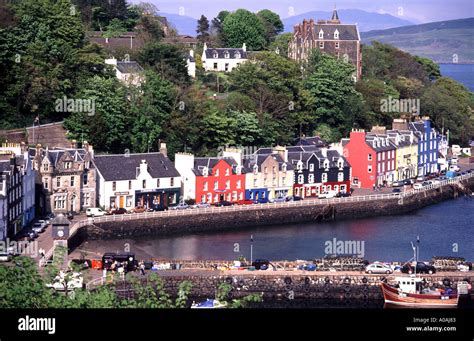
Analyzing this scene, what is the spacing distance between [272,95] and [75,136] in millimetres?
7579

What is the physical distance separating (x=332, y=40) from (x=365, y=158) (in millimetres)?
11474

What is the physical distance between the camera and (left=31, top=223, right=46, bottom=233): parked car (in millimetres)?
18898

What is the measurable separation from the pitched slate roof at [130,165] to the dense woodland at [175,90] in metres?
1.60

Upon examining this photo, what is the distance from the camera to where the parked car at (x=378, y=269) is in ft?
53.7

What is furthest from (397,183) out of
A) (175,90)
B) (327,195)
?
(175,90)

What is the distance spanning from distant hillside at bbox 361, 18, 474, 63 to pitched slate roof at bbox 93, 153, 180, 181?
50.7 feet

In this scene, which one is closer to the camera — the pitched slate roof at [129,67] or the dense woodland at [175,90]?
the dense woodland at [175,90]

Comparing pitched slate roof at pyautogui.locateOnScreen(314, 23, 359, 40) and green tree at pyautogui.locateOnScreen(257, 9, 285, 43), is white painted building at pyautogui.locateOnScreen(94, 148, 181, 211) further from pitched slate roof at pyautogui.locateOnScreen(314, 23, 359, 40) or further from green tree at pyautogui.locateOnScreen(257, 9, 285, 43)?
green tree at pyautogui.locateOnScreen(257, 9, 285, 43)

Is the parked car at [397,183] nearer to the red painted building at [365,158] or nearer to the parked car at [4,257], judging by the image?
the red painted building at [365,158]

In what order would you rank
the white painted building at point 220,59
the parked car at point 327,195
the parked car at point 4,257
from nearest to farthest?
the parked car at point 4,257 → the parked car at point 327,195 → the white painted building at point 220,59

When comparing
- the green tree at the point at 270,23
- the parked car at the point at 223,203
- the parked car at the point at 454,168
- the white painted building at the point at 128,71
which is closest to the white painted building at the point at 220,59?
the green tree at the point at 270,23

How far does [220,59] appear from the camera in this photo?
120 ft

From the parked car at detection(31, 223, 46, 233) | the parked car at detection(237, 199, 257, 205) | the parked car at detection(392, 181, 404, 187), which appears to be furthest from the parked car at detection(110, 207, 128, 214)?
the parked car at detection(392, 181, 404, 187)

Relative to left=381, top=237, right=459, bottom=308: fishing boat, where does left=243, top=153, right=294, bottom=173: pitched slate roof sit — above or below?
above
